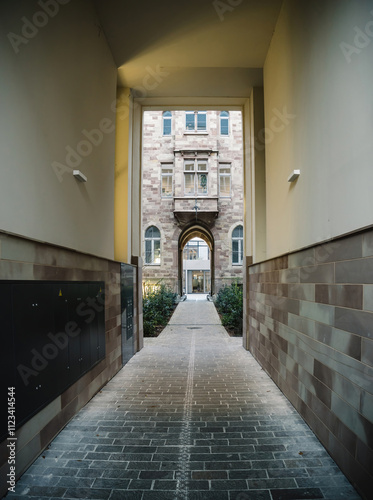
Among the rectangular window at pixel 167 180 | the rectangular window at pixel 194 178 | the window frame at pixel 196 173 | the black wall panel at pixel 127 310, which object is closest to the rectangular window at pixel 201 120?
the window frame at pixel 196 173

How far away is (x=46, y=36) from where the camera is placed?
359 centimetres

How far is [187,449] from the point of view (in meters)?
3.38

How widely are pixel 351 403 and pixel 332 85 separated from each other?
286 cm

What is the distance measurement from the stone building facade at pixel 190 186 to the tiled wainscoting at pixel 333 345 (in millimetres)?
17662

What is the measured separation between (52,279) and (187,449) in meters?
2.16

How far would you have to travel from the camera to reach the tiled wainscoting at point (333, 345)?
258cm

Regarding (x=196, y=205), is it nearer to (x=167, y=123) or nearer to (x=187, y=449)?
(x=167, y=123)

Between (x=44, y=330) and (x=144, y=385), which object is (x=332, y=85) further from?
(x=144, y=385)

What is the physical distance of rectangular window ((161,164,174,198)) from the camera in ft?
75.3

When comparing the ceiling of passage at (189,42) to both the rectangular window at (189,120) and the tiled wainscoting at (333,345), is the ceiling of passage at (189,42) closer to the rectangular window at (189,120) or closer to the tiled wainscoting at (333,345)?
the tiled wainscoting at (333,345)

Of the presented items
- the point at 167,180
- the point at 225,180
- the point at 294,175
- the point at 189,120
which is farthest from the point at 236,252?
the point at 294,175

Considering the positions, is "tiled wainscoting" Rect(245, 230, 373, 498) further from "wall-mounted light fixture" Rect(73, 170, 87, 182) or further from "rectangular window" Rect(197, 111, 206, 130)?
"rectangular window" Rect(197, 111, 206, 130)

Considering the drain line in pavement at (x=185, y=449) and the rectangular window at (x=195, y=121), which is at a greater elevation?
the rectangular window at (x=195, y=121)

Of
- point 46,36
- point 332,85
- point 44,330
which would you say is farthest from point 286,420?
point 46,36
